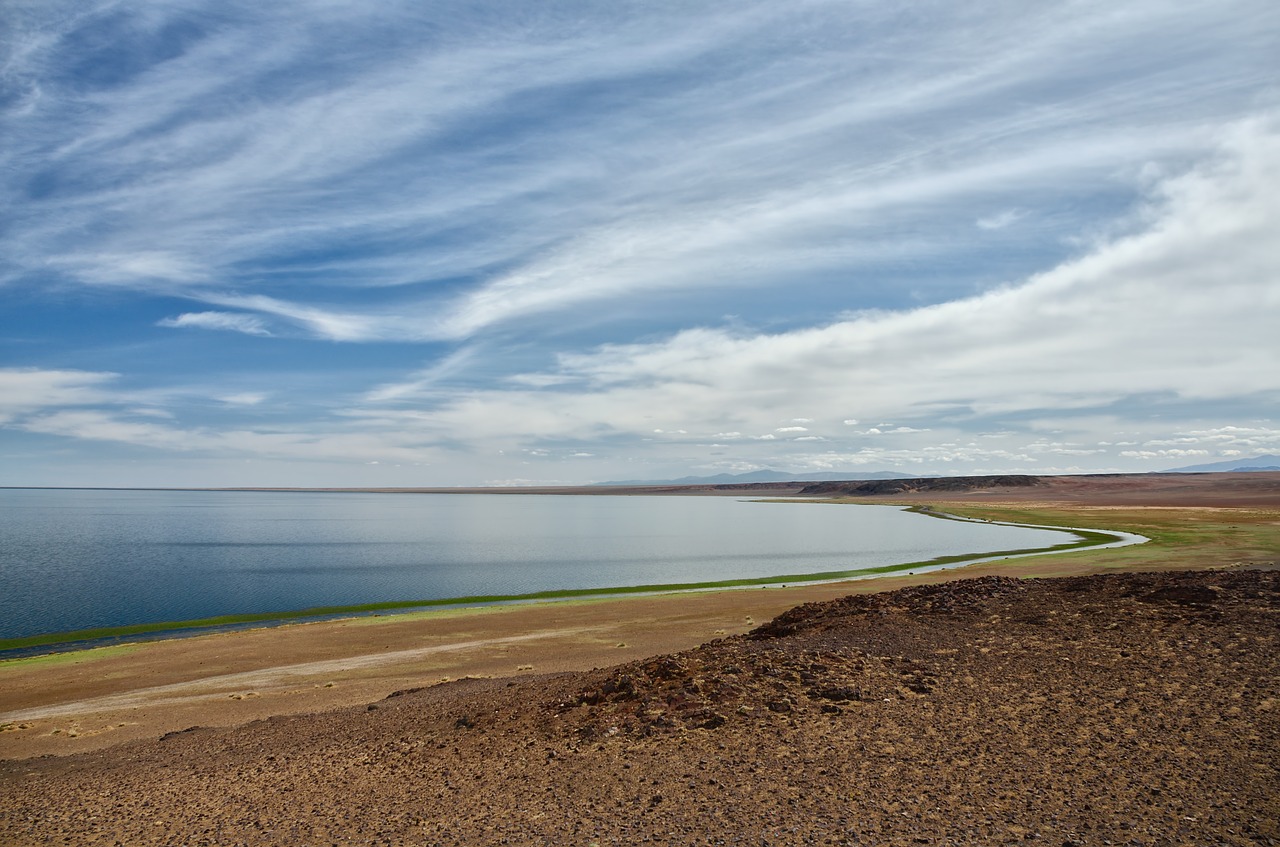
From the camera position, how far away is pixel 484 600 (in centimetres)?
4550

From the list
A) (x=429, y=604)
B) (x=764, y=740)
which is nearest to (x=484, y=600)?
(x=429, y=604)

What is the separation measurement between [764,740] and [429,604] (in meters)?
36.0

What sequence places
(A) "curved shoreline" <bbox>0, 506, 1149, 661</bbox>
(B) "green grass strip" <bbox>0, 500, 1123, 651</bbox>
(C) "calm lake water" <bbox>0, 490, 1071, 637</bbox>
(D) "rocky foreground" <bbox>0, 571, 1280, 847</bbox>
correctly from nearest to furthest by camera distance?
(D) "rocky foreground" <bbox>0, 571, 1280, 847</bbox> → (A) "curved shoreline" <bbox>0, 506, 1149, 661</bbox> → (B) "green grass strip" <bbox>0, 500, 1123, 651</bbox> → (C) "calm lake water" <bbox>0, 490, 1071, 637</bbox>

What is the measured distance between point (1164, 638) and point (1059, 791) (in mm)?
10096

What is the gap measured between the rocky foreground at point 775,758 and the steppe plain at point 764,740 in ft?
0.17

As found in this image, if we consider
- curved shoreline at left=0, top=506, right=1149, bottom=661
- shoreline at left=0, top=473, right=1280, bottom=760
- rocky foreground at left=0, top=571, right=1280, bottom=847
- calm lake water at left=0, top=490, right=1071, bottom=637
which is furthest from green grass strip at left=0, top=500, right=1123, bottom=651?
rocky foreground at left=0, top=571, right=1280, bottom=847

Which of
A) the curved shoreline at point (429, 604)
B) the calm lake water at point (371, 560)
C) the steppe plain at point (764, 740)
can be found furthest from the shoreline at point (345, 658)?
the calm lake water at point (371, 560)

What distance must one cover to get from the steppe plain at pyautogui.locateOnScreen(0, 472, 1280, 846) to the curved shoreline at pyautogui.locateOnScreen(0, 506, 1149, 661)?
Answer: 448 inches

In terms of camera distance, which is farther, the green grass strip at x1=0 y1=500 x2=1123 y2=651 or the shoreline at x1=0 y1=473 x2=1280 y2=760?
the green grass strip at x1=0 y1=500 x2=1123 y2=651

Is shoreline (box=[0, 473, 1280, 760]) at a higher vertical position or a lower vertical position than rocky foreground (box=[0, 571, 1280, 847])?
lower

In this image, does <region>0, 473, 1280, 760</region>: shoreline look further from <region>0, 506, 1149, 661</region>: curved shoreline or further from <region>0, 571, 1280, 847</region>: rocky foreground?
<region>0, 571, 1280, 847</region>: rocky foreground

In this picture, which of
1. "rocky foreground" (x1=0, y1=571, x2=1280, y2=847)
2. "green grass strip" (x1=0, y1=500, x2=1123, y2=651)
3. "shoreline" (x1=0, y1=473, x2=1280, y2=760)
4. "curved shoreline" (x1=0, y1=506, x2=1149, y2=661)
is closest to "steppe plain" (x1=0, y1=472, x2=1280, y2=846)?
"rocky foreground" (x1=0, y1=571, x2=1280, y2=847)

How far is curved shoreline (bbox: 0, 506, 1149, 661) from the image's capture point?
33.7 meters

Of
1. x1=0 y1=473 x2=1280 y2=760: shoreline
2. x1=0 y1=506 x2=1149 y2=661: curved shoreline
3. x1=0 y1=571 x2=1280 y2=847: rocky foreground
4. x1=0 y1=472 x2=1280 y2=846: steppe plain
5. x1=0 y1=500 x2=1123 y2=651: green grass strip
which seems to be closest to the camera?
x1=0 y1=571 x2=1280 y2=847: rocky foreground
